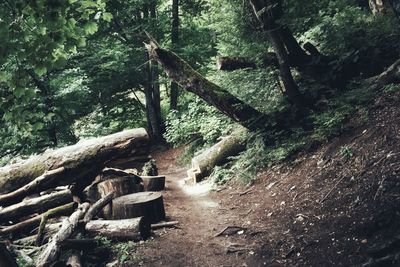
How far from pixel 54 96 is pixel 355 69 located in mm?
9720

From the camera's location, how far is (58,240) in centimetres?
630

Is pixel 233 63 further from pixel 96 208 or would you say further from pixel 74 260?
pixel 74 260

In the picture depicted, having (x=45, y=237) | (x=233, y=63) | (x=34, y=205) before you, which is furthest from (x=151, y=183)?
(x=233, y=63)

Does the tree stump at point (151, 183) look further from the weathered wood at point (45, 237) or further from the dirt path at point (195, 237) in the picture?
the weathered wood at point (45, 237)

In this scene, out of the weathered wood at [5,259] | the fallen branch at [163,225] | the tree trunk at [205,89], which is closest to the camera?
the weathered wood at [5,259]

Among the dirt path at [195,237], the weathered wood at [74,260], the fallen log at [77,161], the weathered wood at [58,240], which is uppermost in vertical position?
the fallen log at [77,161]

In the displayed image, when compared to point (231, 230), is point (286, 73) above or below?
above

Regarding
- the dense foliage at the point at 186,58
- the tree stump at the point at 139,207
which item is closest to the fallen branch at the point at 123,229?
the tree stump at the point at 139,207

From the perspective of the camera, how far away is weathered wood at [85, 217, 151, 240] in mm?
6898

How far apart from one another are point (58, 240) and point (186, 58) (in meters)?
12.9

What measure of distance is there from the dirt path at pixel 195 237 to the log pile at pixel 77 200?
1.45 feet

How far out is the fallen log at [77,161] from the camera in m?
8.71

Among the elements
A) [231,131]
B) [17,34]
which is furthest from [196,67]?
[17,34]

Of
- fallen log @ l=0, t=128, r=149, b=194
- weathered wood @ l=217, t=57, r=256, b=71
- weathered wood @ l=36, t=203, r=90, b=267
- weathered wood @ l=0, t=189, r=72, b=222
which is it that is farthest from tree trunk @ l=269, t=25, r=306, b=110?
weathered wood @ l=0, t=189, r=72, b=222
